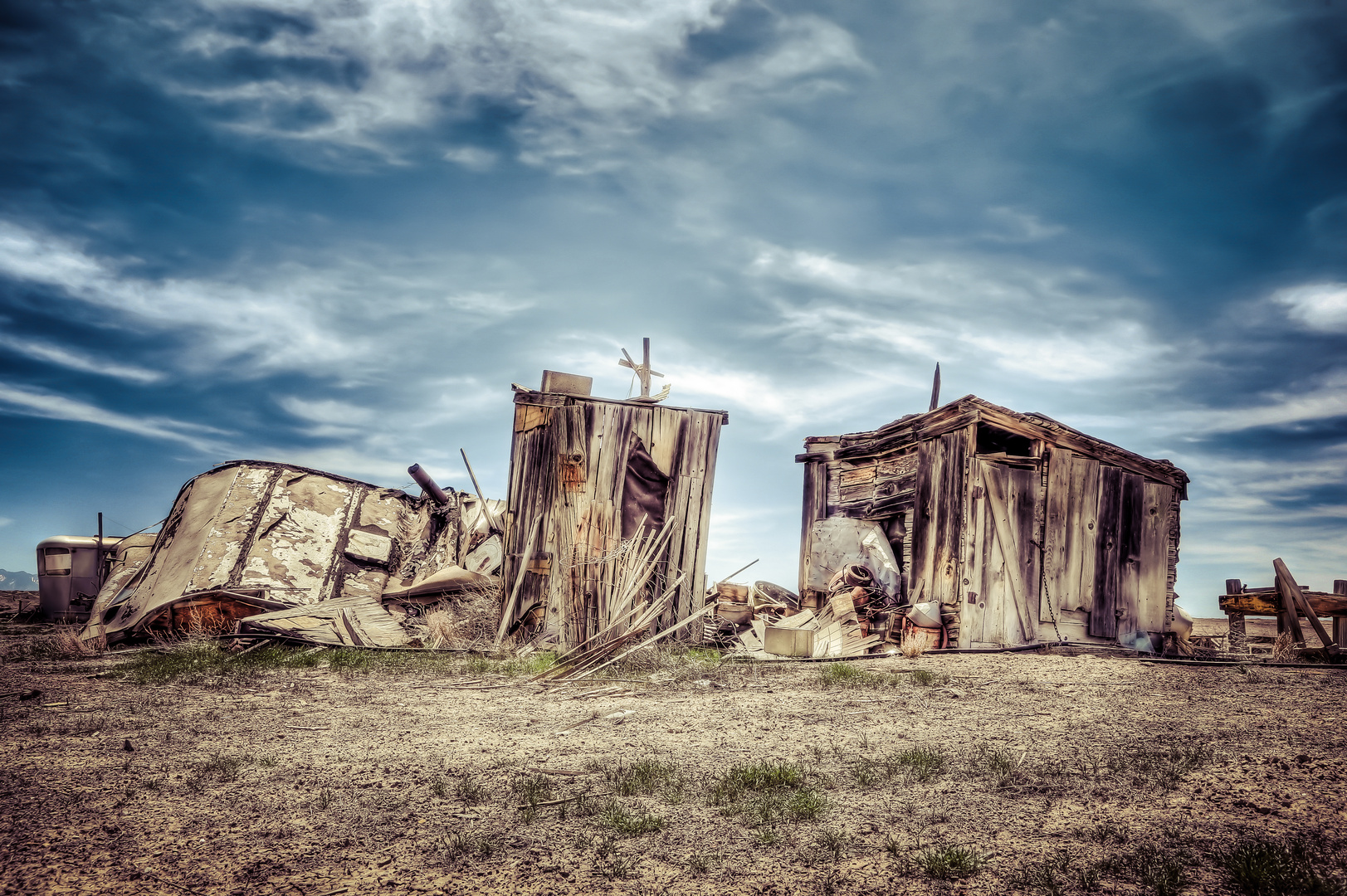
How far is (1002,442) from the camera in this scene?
1402cm

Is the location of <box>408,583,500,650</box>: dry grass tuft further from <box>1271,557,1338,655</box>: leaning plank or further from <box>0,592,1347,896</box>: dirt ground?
<box>1271,557,1338,655</box>: leaning plank

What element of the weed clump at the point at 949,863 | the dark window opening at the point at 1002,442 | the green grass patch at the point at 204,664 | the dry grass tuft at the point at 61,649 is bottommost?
the dry grass tuft at the point at 61,649

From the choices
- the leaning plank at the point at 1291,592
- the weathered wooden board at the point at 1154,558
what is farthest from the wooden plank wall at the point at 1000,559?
the leaning plank at the point at 1291,592

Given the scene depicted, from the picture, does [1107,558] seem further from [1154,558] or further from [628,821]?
[628,821]

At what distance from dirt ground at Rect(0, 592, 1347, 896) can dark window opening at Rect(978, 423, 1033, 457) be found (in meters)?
6.14

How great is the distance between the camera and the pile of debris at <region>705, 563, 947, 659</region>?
11.5 metres

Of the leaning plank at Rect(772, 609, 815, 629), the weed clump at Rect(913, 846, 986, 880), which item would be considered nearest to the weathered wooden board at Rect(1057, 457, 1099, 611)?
the leaning plank at Rect(772, 609, 815, 629)

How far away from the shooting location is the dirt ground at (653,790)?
3.42 meters

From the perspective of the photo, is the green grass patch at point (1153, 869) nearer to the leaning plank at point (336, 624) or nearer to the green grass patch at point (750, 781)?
the green grass patch at point (750, 781)

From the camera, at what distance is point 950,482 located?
1269 centimetres

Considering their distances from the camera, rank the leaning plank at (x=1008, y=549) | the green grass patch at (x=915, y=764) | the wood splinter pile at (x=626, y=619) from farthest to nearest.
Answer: the leaning plank at (x=1008, y=549) < the wood splinter pile at (x=626, y=619) < the green grass patch at (x=915, y=764)

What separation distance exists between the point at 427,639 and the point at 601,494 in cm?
335

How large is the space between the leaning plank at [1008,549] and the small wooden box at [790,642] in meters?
3.73

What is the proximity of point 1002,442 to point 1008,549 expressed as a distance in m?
2.18
